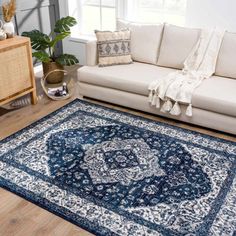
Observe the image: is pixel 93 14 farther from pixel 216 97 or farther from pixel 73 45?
pixel 216 97

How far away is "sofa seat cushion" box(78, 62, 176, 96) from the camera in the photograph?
336 centimetres

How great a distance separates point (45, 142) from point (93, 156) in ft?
1.67

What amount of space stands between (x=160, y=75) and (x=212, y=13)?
1.11m

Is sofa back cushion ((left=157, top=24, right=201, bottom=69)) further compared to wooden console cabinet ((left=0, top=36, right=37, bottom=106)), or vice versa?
sofa back cushion ((left=157, top=24, right=201, bottom=69))

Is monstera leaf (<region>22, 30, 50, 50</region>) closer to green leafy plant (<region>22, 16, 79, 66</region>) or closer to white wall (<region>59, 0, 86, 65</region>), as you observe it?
green leafy plant (<region>22, 16, 79, 66</region>)

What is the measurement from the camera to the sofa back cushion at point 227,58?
3332mm

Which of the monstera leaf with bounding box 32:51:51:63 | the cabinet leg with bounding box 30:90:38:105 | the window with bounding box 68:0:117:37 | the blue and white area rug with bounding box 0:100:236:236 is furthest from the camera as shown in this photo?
the window with bounding box 68:0:117:37

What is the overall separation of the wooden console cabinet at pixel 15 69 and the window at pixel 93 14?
1.62 metres

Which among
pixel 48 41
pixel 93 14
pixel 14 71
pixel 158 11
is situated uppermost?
pixel 158 11

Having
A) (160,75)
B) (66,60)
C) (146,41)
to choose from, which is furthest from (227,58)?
(66,60)

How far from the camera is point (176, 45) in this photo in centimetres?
361

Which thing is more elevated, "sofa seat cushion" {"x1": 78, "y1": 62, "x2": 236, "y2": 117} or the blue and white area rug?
"sofa seat cushion" {"x1": 78, "y1": 62, "x2": 236, "y2": 117}

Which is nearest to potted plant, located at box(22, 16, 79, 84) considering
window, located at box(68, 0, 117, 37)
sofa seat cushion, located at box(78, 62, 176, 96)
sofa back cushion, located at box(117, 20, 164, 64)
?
sofa seat cushion, located at box(78, 62, 176, 96)

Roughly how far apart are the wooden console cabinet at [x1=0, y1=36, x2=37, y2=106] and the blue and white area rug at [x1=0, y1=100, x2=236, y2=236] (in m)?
0.46
